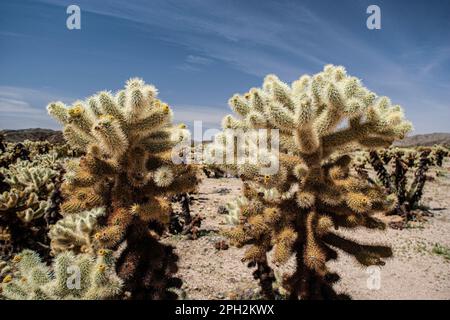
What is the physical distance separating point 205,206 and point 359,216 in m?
6.19

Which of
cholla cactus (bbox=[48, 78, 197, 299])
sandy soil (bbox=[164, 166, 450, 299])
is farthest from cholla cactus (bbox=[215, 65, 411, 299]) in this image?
cholla cactus (bbox=[48, 78, 197, 299])

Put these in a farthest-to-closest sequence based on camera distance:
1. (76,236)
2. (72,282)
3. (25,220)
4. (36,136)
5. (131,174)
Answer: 1. (36,136)
2. (25,220)
3. (76,236)
4. (131,174)
5. (72,282)

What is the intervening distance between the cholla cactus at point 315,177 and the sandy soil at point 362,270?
59 cm

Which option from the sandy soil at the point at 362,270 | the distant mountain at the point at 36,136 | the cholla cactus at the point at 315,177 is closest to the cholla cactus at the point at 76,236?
the sandy soil at the point at 362,270

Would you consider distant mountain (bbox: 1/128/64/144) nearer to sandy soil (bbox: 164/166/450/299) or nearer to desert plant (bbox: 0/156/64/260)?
desert plant (bbox: 0/156/64/260)

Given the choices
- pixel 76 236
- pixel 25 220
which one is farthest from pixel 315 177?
pixel 25 220

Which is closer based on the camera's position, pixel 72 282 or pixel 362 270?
pixel 72 282

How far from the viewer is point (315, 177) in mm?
3385

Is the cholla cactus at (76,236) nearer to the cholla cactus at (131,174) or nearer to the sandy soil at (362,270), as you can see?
the cholla cactus at (131,174)

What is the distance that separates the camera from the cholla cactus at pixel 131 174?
3191 millimetres

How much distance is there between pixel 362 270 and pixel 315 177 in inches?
114

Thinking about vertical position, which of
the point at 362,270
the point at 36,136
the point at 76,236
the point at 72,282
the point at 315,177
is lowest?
the point at 362,270

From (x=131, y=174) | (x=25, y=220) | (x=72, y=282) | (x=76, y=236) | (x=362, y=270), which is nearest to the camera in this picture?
(x=72, y=282)

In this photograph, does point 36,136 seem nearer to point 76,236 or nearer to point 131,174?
point 76,236
